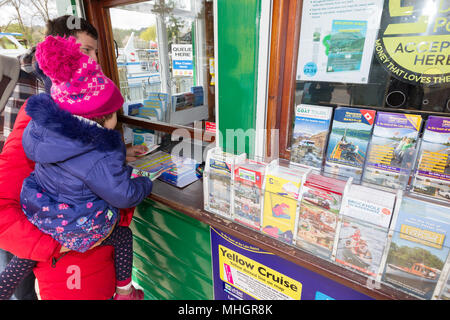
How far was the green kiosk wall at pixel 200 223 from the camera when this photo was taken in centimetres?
124

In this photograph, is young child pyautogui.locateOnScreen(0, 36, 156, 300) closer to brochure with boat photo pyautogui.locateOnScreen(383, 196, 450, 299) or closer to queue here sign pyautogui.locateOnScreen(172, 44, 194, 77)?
queue here sign pyautogui.locateOnScreen(172, 44, 194, 77)

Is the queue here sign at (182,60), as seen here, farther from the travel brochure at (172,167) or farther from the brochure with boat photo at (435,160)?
the brochure with boat photo at (435,160)

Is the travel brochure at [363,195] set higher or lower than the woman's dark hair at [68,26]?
lower

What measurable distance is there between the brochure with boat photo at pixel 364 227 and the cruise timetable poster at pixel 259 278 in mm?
225

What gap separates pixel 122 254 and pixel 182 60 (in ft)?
4.38

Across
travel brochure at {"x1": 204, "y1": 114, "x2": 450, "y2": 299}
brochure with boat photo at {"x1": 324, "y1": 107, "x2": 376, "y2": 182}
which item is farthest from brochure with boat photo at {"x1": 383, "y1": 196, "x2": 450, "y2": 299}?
brochure with boat photo at {"x1": 324, "y1": 107, "x2": 376, "y2": 182}

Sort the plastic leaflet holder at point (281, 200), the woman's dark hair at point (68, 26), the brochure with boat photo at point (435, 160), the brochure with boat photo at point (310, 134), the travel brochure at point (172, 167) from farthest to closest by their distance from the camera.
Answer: the travel brochure at point (172, 167)
the woman's dark hair at point (68, 26)
the brochure with boat photo at point (310, 134)
the plastic leaflet holder at point (281, 200)
the brochure with boat photo at point (435, 160)

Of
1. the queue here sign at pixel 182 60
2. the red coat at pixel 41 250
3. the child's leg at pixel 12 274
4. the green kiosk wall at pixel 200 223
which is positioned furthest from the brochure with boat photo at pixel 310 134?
the child's leg at pixel 12 274

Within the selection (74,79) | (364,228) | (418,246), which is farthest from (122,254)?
(418,246)

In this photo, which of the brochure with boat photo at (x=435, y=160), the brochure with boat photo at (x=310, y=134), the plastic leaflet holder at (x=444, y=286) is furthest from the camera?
the brochure with boat photo at (x=310, y=134)

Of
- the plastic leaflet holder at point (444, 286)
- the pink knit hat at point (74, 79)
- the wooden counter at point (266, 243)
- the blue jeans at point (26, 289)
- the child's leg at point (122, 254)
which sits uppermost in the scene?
the pink knit hat at point (74, 79)

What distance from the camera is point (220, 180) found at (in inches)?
51.6

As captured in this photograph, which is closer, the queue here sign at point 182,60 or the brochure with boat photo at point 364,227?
the brochure with boat photo at point 364,227

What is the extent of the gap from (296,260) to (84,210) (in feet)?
3.22
